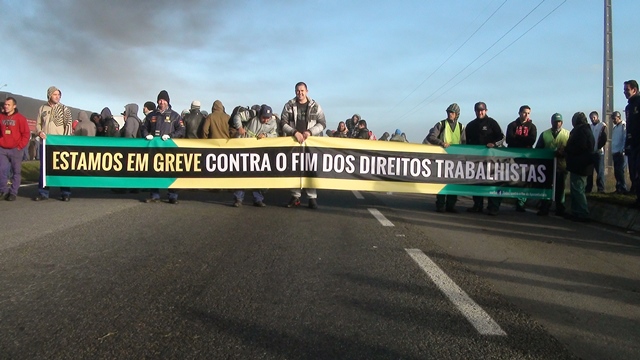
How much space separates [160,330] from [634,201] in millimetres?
8935

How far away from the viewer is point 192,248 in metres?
6.49

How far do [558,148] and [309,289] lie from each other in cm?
736

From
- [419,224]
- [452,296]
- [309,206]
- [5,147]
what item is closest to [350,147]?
[309,206]

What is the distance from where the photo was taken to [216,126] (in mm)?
11656

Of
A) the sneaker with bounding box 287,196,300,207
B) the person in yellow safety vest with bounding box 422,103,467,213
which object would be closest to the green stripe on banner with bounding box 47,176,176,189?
the sneaker with bounding box 287,196,300,207

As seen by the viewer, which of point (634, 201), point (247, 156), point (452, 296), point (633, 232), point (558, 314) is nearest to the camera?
point (558, 314)

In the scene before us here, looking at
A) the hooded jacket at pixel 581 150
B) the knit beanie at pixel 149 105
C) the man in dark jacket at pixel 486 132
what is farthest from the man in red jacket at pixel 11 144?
the hooded jacket at pixel 581 150

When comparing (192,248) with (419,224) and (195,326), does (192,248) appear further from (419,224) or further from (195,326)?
(419,224)

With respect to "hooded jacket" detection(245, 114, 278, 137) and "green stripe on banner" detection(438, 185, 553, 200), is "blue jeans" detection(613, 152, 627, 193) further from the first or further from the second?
"hooded jacket" detection(245, 114, 278, 137)

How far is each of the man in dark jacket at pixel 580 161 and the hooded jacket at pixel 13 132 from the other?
10.3m

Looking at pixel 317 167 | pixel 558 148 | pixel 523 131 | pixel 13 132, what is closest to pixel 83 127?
pixel 13 132

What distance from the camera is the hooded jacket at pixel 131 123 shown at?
42.0ft

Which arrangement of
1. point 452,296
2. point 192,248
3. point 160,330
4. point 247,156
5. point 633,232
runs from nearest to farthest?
point 160,330, point 452,296, point 192,248, point 633,232, point 247,156

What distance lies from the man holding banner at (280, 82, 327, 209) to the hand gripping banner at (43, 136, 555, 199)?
0.21 m
